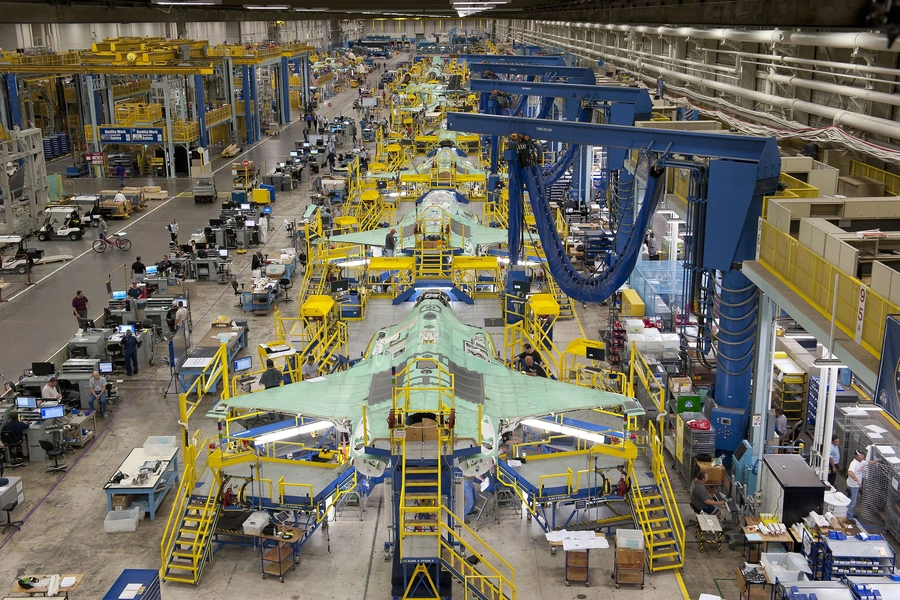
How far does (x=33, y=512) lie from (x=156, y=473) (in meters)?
2.77

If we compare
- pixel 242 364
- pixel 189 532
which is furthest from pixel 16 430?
pixel 189 532

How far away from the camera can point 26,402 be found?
74.2ft

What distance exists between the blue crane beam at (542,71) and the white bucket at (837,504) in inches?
947

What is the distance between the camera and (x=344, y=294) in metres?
29.1

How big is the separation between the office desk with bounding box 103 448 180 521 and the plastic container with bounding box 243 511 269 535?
9.67 ft

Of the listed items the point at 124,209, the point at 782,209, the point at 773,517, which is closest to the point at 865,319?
the point at 782,209

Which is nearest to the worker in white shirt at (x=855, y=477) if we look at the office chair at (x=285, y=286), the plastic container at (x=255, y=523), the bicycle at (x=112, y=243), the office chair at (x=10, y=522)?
the plastic container at (x=255, y=523)

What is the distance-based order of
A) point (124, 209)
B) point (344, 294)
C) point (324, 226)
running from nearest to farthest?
point (344, 294) → point (324, 226) → point (124, 209)

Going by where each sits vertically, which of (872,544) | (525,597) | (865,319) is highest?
(865,319)

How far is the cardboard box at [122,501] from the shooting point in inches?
772

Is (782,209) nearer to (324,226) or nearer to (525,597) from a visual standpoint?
(525,597)

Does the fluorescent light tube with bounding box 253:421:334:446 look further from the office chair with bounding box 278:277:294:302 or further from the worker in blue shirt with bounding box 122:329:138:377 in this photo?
the office chair with bounding box 278:277:294:302

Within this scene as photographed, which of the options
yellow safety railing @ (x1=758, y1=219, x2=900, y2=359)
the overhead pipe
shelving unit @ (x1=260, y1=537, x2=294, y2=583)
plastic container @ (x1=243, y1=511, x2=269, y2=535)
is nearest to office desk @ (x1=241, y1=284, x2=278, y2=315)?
plastic container @ (x1=243, y1=511, x2=269, y2=535)

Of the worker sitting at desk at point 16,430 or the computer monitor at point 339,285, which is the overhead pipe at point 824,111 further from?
the worker sitting at desk at point 16,430
